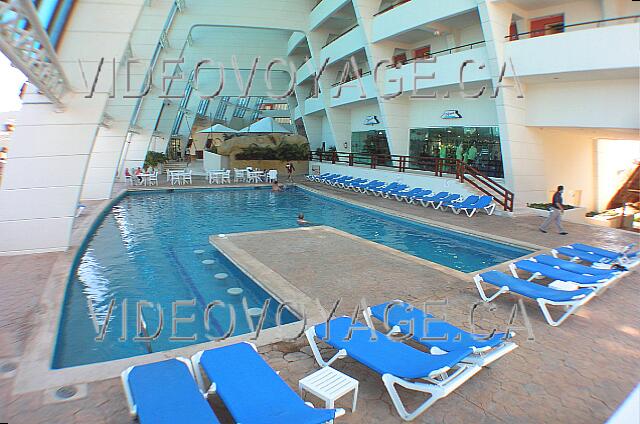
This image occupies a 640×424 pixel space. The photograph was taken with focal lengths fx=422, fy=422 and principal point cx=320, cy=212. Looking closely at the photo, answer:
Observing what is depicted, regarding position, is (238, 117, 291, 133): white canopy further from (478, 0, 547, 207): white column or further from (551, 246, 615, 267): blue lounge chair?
(551, 246, 615, 267): blue lounge chair

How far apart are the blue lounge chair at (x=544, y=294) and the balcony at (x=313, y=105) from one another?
2224 centimetres

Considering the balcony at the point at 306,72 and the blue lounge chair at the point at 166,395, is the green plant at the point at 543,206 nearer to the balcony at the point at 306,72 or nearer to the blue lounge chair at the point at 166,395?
the blue lounge chair at the point at 166,395

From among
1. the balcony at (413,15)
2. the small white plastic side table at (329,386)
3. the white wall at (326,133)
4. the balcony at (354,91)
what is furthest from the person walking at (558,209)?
the white wall at (326,133)

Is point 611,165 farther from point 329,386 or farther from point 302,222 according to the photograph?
point 329,386

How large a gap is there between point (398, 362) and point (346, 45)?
70.3ft

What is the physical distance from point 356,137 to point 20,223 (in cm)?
2018

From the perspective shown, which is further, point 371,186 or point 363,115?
point 363,115

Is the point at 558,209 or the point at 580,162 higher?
the point at 580,162

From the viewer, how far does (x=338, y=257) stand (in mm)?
8078

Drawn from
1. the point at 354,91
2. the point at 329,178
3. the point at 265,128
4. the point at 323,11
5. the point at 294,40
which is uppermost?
the point at 294,40

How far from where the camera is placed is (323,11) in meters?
24.4

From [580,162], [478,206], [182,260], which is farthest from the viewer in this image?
[580,162]

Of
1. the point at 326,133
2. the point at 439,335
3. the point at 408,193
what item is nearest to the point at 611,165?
the point at 408,193

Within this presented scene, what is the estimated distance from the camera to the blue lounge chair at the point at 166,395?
2842mm
